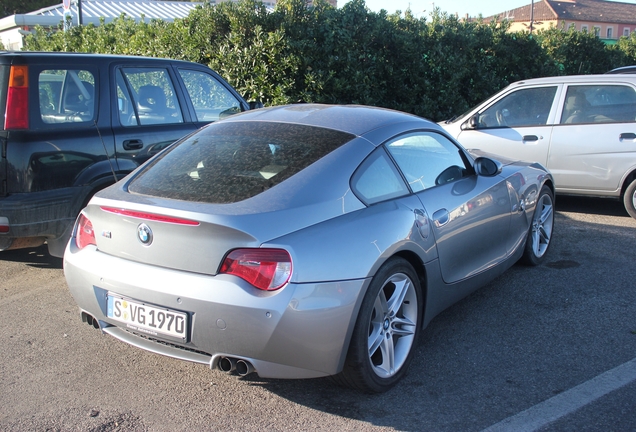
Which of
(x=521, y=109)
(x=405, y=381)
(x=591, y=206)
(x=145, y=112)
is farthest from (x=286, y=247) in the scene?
(x=591, y=206)

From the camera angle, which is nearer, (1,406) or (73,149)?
(1,406)

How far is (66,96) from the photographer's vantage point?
17.6 feet

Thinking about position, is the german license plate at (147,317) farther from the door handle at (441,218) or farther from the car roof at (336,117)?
the door handle at (441,218)

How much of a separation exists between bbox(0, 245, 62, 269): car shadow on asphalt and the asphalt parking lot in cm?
83

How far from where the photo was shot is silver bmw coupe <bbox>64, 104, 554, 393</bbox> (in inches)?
120

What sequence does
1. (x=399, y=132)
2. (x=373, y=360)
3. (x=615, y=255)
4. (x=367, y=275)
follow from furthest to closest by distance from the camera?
(x=615, y=255)
(x=399, y=132)
(x=373, y=360)
(x=367, y=275)

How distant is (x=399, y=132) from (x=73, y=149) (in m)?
2.72

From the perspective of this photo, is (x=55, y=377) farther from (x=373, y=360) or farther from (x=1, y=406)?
(x=373, y=360)

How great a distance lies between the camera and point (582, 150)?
759 cm

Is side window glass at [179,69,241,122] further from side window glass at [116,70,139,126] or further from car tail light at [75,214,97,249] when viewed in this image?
car tail light at [75,214,97,249]

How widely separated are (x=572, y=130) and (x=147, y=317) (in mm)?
Result: 6118

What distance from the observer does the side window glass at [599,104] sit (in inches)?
294

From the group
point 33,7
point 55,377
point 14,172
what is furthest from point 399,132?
point 33,7

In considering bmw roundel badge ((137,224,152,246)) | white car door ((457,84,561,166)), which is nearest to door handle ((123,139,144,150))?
bmw roundel badge ((137,224,152,246))
